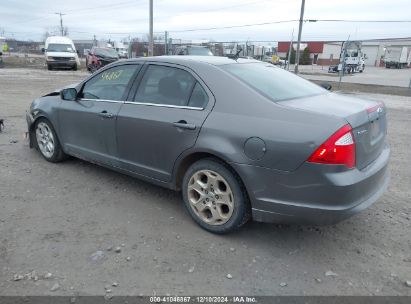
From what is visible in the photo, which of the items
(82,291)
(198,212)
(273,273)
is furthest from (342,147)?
(82,291)

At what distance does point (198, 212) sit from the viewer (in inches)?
141

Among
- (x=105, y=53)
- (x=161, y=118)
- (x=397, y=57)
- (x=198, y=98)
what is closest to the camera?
(x=198, y=98)

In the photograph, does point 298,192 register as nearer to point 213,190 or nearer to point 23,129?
point 213,190

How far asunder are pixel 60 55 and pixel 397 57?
53.2m

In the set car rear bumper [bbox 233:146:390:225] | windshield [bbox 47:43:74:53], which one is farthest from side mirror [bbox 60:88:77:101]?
windshield [bbox 47:43:74:53]

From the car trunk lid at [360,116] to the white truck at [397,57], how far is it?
63752 millimetres

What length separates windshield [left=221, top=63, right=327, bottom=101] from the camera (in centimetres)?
345

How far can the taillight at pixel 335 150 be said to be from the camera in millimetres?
2793

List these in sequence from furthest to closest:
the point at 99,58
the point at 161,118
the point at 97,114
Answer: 1. the point at 99,58
2. the point at 97,114
3. the point at 161,118

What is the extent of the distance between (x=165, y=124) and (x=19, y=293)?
186 cm

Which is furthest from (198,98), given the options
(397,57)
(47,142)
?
(397,57)

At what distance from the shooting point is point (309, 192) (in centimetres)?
288

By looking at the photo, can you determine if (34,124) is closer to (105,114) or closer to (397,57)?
(105,114)

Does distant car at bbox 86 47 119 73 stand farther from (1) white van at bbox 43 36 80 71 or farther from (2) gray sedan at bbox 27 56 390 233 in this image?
(2) gray sedan at bbox 27 56 390 233
